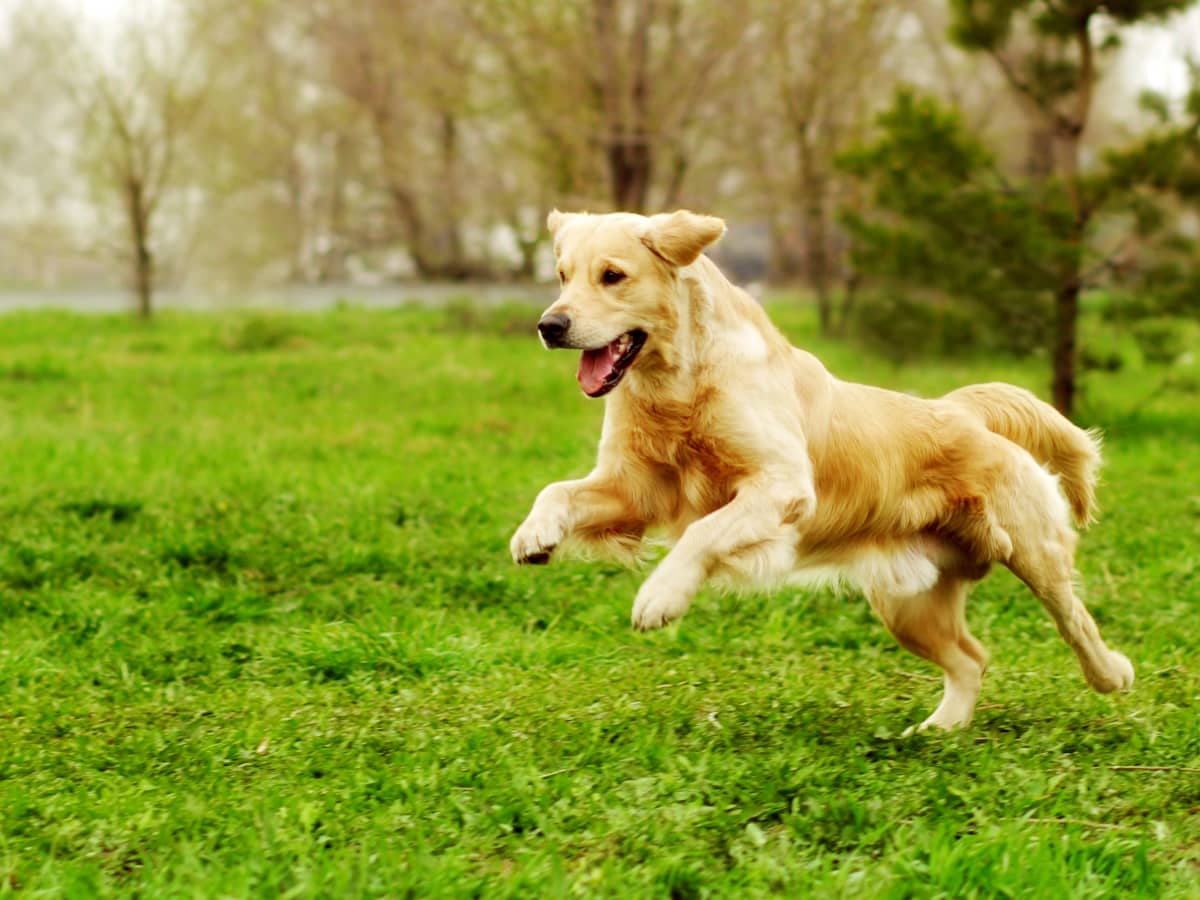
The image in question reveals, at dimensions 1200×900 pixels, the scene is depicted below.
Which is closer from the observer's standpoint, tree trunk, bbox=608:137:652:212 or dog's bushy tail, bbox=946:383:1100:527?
dog's bushy tail, bbox=946:383:1100:527

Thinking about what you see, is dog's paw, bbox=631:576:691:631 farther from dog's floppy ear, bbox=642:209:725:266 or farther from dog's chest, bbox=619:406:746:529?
dog's floppy ear, bbox=642:209:725:266

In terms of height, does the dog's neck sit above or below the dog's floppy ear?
below

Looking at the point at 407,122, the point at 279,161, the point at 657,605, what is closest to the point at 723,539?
the point at 657,605

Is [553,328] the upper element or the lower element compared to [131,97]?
lower

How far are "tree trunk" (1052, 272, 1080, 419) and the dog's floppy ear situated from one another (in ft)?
23.0

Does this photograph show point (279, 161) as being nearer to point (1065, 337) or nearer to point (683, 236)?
point (1065, 337)

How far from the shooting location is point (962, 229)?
33.9 ft

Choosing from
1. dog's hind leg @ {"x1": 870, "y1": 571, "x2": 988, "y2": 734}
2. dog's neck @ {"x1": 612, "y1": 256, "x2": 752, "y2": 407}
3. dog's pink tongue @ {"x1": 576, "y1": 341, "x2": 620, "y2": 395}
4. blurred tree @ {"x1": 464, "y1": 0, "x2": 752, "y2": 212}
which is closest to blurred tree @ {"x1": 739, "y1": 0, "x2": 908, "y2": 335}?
blurred tree @ {"x1": 464, "y1": 0, "x2": 752, "y2": 212}

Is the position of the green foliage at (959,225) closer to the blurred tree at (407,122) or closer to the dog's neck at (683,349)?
the dog's neck at (683,349)

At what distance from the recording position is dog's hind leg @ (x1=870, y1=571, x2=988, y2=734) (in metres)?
4.78

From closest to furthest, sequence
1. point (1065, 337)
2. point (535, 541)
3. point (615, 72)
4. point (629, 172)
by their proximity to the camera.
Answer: point (535, 541)
point (1065, 337)
point (615, 72)
point (629, 172)

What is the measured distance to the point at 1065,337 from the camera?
10.4 m

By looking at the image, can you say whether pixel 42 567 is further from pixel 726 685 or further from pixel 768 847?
pixel 768 847

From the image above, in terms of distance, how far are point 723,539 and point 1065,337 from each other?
287 inches
